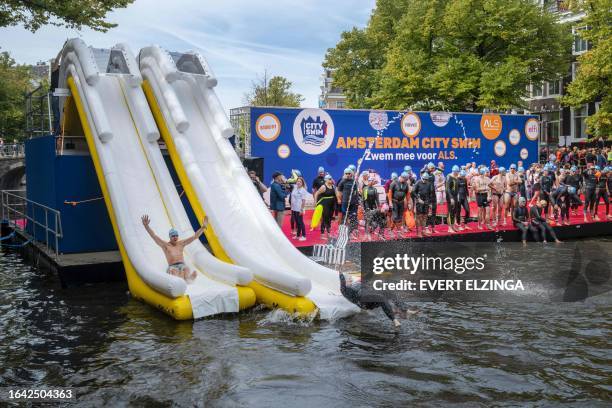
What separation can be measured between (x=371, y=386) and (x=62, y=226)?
1074cm

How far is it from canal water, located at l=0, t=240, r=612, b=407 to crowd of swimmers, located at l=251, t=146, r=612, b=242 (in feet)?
20.3

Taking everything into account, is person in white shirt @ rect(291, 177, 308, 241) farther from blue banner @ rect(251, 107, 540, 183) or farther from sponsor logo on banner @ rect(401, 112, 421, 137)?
sponsor logo on banner @ rect(401, 112, 421, 137)

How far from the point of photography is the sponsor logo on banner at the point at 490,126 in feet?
93.9

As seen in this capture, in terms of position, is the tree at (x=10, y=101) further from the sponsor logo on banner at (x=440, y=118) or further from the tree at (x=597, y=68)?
the tree at (x=597, y=68)

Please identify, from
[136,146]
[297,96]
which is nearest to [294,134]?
[136,146]

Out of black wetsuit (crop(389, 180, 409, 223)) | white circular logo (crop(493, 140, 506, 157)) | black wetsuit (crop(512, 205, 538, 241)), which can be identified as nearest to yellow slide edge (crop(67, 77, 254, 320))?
black wetsuit (crop(389, 180, 409, 223))

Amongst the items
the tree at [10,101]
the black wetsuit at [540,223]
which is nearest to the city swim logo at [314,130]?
the black wetsuit at [540,223]

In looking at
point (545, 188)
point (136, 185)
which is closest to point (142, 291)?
point (136, 185)

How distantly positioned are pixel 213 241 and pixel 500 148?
1836cm

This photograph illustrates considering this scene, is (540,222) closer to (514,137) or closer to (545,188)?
(545,188)

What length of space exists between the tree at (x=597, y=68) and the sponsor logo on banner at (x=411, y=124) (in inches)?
520

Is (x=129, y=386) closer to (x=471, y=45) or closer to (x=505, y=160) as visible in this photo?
(x=505, y=160)

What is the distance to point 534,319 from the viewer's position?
38.9 feet

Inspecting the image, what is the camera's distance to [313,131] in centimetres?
2411
